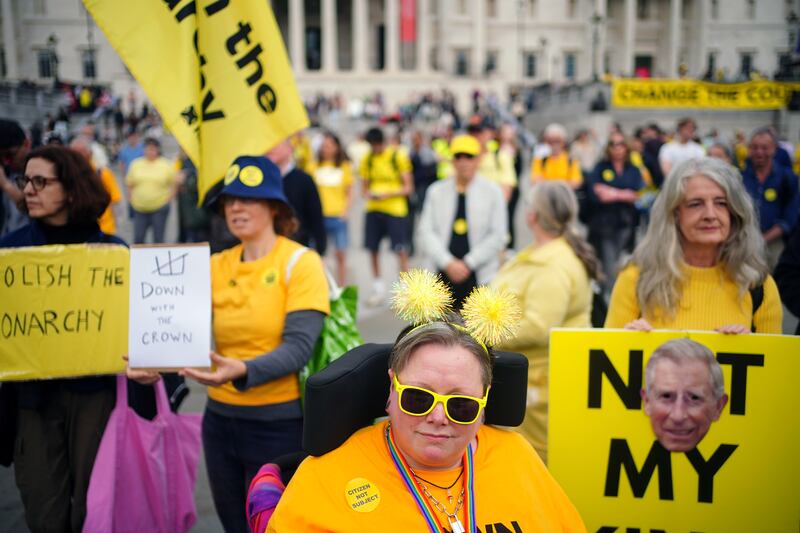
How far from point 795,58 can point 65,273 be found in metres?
29.5

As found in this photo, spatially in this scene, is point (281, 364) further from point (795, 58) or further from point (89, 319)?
point (795, 58)

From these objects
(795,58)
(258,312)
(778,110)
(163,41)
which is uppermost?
(795,58)

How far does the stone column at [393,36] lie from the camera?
A: 206ft

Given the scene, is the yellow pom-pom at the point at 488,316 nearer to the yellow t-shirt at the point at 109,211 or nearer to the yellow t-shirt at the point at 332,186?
the yellow t-shirt at the point at 109,211

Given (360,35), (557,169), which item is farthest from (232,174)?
(360,35)

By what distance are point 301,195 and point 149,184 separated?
5099 millimetres

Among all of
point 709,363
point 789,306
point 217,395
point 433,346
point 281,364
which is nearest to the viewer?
point 433,346

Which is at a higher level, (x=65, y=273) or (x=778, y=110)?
(x=778, y=110)

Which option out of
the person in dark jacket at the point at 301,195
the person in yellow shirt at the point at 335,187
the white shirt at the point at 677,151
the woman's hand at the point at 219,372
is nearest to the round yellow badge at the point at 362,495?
the woman's hand at the point at 219,372

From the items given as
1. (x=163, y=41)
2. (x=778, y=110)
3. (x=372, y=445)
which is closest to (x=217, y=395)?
(x=372, y=445)

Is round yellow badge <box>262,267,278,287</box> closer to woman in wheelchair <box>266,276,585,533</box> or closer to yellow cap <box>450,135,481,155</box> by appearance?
woman in wheelchair <box>266,276,585,533</box>

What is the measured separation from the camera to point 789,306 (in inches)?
125

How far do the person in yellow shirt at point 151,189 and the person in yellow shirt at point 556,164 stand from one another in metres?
5.16

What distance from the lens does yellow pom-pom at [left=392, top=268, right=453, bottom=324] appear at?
205 cm
